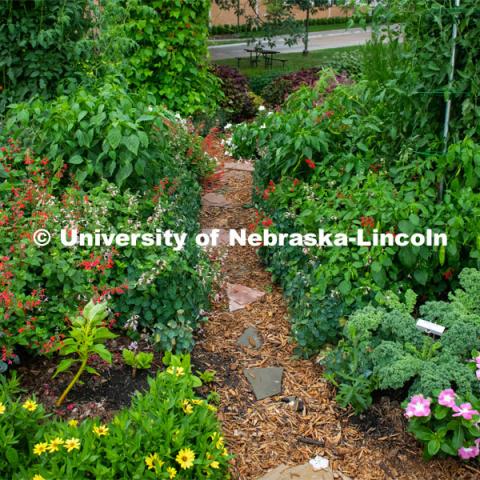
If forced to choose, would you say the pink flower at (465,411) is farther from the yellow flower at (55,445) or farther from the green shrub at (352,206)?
the yellow flower at (55,445)

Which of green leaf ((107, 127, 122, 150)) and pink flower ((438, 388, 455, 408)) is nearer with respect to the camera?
pink flower ((438, 388, 455, 408))

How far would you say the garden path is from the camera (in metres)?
2.63

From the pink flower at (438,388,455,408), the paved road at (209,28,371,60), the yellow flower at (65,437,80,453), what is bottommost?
the yellow flower at (65,437,80,453)

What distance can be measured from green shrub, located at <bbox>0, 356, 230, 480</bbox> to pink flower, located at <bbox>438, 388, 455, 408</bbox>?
90cm

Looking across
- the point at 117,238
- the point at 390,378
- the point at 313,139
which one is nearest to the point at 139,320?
the point at 117,238

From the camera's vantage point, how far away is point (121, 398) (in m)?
2.82

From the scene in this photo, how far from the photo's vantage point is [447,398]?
2426 millimetres

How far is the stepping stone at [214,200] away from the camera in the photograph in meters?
5.57

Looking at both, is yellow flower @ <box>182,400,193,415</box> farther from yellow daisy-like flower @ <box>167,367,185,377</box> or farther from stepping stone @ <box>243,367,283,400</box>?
stepping stone @ <box>243,367,283,400</box>

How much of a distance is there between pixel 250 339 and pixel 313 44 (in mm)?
19926

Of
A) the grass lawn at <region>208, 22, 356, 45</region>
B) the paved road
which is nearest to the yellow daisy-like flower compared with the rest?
the paved road

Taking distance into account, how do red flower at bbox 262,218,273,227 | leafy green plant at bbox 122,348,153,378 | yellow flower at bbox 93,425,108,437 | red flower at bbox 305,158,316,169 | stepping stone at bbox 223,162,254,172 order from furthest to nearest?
stepping stone at bbox 223,162,254,172 → red flower at bbox 262,218,273,227 → red flower at bbox 305,158,316,169 → leafy green plant at bbox 122,348,153,378 → yellow flower at bbox 93,425,108,437

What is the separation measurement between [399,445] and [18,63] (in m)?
3.78

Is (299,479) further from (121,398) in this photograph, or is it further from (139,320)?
(139,320)
